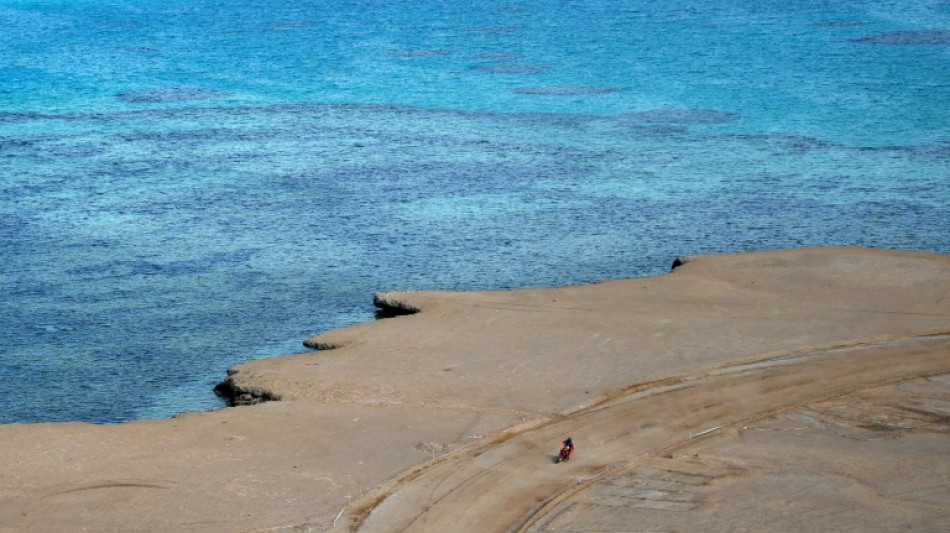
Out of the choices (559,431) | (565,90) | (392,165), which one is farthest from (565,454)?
(565,90)

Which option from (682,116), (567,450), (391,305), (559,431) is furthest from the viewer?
(682,116)

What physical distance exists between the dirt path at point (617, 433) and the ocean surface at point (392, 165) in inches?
219

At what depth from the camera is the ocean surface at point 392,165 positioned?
24.2m

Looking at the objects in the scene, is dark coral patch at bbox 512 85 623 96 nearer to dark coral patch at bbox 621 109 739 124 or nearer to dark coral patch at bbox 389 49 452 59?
dark coral patch at bbox 621 109 739 124

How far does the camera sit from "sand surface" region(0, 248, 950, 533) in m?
15.8

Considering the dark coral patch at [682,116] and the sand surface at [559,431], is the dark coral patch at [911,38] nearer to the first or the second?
the dark coral patch at [682,116]

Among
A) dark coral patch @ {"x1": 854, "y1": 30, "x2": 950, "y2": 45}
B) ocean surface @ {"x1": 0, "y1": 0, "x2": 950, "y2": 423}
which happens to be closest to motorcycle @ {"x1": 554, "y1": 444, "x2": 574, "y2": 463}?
ocean surface @ {"x1": 0, "y1": 0, "x2": 950, "y2": 423}

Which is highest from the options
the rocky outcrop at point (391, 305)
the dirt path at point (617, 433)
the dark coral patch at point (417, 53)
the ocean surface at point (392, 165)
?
the dark coral patch at point (417, 53)

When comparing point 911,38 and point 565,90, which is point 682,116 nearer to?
point 565,90

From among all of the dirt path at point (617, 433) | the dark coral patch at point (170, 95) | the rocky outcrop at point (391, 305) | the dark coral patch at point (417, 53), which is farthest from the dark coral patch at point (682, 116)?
the dirt path at point (617, 433)

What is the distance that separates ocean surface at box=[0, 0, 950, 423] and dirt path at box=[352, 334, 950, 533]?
18.3ft

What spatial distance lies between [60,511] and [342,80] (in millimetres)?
30776

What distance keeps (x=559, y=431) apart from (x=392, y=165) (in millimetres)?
17271

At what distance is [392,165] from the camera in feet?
112
